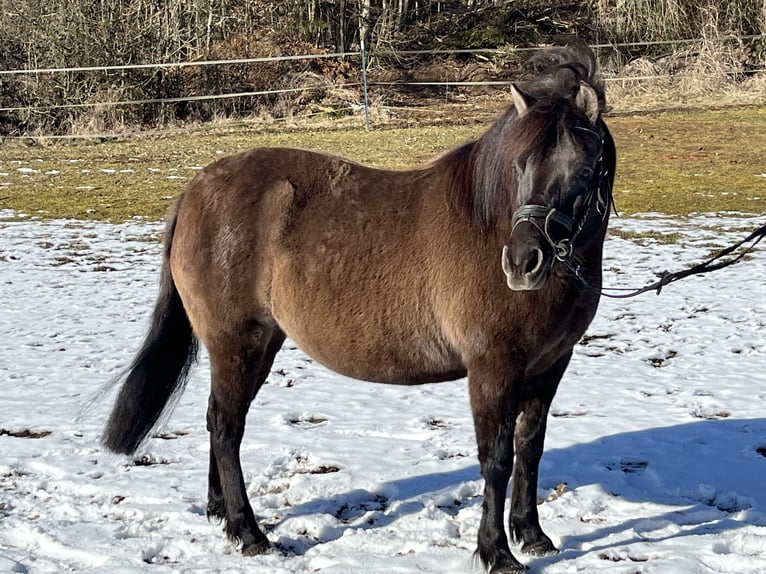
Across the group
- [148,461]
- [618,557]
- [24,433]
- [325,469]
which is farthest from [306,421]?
[618,557]

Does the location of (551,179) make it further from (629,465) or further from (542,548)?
(629,465)

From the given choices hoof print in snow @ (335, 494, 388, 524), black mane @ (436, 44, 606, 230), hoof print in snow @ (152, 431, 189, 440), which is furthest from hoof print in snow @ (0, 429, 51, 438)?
black mane @ (436, 44, 606, 230)

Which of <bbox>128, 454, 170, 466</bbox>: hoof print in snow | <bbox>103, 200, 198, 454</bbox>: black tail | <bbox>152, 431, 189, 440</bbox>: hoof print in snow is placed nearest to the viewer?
<bbox>103, 200, 198, 454</bbox>: black tail

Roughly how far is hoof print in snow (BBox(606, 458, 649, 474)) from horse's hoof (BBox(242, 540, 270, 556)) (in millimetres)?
1791

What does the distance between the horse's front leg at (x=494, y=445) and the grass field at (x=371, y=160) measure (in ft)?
26.5

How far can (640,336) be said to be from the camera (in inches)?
257

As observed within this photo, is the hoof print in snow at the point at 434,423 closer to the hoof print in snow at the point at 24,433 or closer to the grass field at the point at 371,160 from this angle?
the hoof print in snow at the point at 24,433

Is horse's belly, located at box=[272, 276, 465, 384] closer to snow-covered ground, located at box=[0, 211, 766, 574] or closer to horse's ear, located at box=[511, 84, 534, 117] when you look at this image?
snow-covered ground, located at box=[0, 211, 766, 574]

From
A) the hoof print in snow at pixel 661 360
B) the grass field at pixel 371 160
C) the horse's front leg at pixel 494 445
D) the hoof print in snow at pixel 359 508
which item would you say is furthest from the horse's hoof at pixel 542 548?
the grass field at pixel 371 160

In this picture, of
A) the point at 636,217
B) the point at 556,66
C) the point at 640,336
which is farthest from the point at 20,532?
the point at 636,217

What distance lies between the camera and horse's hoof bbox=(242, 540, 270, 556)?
3645 mm

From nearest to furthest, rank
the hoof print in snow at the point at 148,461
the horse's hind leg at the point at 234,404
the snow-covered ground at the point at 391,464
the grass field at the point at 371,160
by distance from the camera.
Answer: the snow-covered ground at the point at 391,464, the horse's hind leg at the point at 234,404, the hoof print in snow at the point at 148,461, the grass field at the point at 371,160

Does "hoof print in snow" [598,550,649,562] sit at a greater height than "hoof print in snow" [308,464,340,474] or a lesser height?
greater

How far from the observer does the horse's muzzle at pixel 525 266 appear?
295cm
